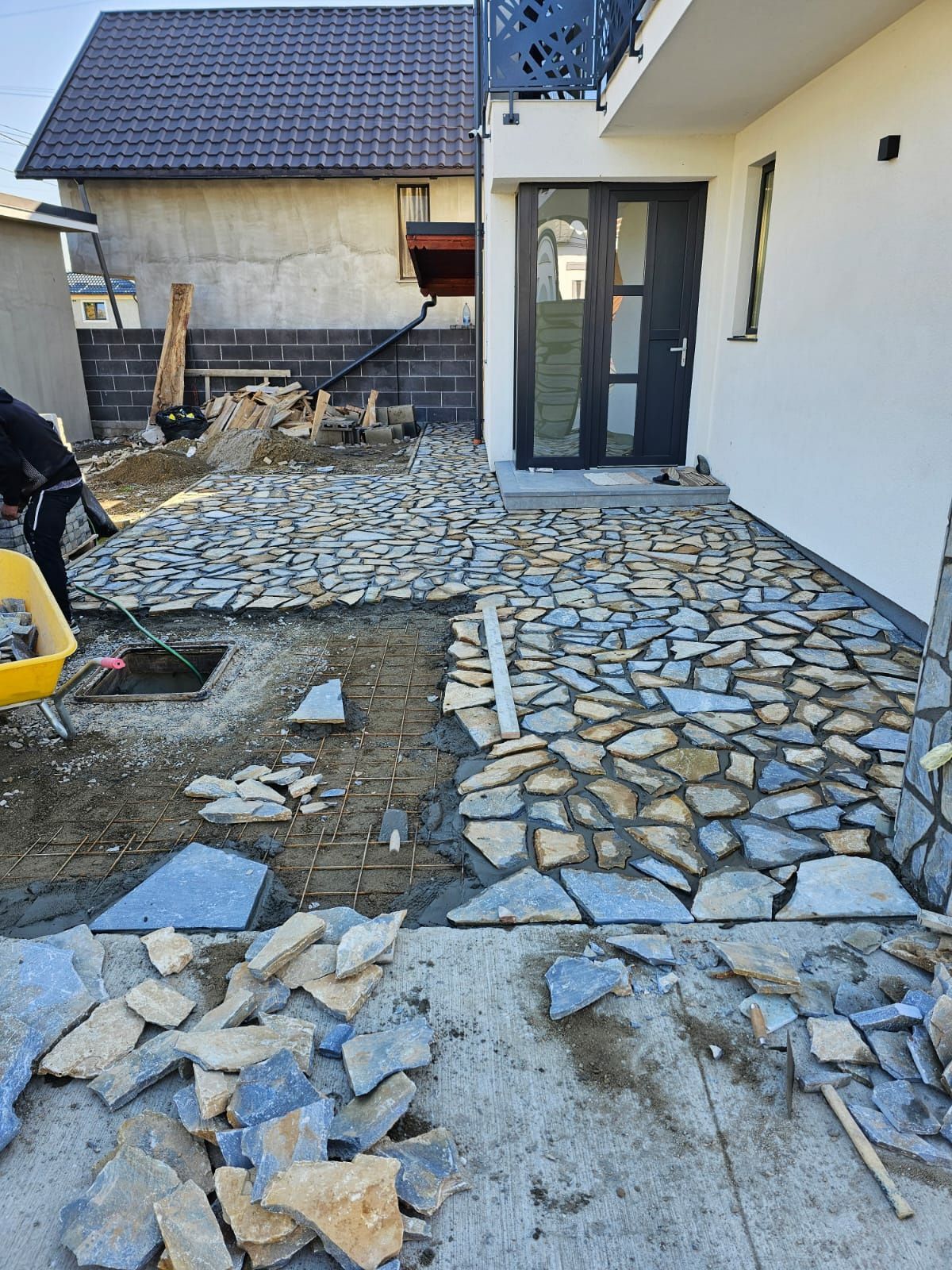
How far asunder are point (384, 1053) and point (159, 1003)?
26.9 inches

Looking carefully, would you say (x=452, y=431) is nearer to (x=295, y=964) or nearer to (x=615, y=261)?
(x=615, y=261)

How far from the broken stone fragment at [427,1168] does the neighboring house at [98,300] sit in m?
15.7

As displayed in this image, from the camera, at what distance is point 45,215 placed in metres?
11.3

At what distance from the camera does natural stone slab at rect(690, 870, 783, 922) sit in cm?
268

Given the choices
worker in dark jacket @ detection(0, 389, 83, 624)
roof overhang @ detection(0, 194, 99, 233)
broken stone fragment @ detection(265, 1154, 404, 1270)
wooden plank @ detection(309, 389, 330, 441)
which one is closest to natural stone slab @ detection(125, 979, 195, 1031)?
broken stone fragment @ detection(265, 1154, 404, 1270)

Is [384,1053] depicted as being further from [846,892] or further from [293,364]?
[293,364]

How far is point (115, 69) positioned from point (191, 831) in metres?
18.0

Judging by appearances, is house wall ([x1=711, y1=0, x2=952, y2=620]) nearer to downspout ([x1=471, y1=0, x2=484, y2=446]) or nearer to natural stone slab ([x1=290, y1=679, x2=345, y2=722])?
natural stone slab ([x1=290, y1=679, x2=345, y2=722])


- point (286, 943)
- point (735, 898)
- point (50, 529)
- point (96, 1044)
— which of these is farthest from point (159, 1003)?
point (50, 529)

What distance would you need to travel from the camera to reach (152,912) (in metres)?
2.72

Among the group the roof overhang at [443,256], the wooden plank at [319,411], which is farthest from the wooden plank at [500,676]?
the wooden plank at [319,411]

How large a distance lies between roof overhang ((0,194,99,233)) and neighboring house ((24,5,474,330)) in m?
1.40

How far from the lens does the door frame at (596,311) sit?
8234mm

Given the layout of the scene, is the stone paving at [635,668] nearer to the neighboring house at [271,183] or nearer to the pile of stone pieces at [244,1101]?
the pile of stone pieces at [244,1101]
